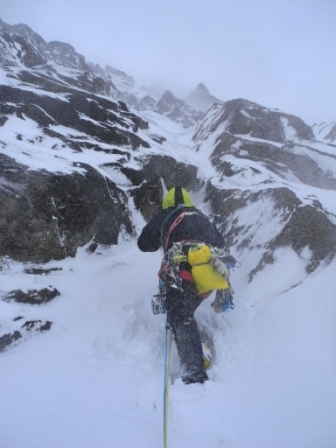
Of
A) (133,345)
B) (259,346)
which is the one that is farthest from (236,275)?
(133,345)

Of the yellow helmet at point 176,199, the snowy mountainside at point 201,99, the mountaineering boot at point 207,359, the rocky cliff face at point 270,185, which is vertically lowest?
the mountaineering boot at point 207,359

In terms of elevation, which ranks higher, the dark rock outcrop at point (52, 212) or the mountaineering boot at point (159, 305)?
the mountaineering boot at point (159, 305)

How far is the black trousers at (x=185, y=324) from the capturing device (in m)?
3.76

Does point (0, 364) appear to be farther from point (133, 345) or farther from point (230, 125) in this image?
point (230, 125)

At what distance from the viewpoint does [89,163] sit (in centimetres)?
927

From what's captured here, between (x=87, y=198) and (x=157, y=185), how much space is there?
4.57m

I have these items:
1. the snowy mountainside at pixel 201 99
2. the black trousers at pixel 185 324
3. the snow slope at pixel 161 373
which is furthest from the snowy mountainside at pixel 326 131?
the black trousers at pixel 185 324

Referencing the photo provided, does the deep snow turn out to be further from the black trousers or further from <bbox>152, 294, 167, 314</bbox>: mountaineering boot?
<bbox>152, 294, 167, 314</bbox>: mountaineering boot

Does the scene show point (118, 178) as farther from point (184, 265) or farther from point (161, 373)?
point (161, 373)

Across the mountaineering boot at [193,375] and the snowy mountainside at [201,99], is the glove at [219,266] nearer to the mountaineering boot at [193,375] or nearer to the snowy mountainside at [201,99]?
the mountaineering boot at [193,375]

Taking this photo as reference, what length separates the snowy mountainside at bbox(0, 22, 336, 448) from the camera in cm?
295

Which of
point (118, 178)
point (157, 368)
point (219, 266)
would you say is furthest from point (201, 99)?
point (157, 368)

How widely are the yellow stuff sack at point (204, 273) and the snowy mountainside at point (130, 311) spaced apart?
1239 millimetres

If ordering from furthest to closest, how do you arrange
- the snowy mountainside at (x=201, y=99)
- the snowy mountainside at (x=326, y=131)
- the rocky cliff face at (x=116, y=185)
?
1. the snowy mountainside at (x=201, y=99)
2. the snowy mountainside at (x=326, y=131)
3. the rocky cliff face at (x=116, y=185)
